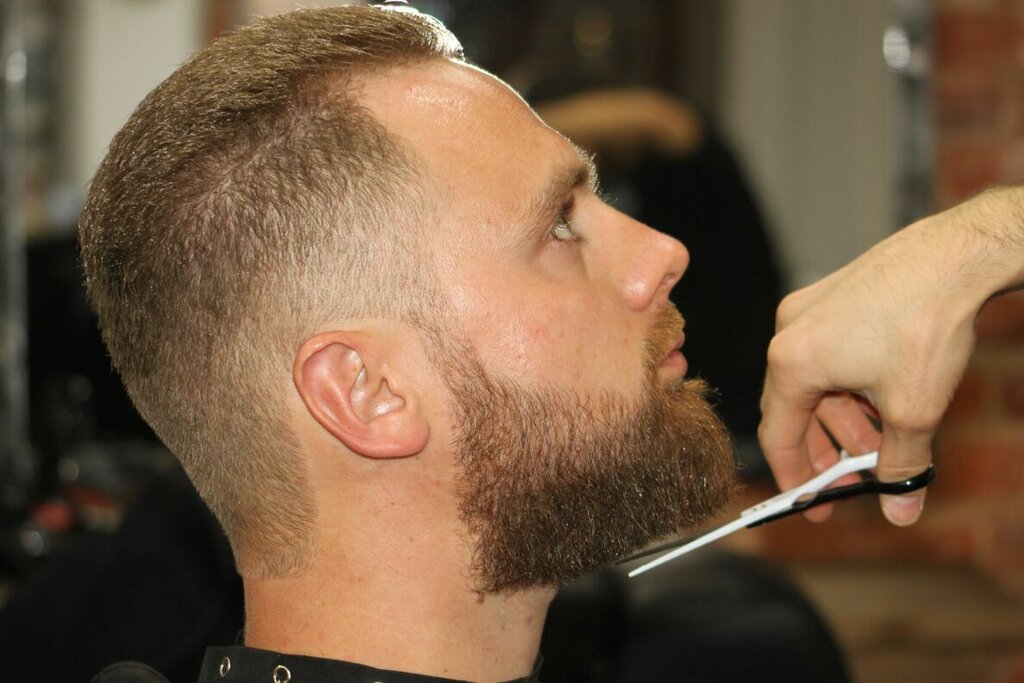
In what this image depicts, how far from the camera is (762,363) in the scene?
201 centimetres

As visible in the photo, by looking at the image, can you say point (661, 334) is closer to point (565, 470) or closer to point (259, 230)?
point (565, 470)

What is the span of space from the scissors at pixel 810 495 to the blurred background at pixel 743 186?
0.93 meters

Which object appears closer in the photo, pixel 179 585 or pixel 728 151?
pixel 179 585

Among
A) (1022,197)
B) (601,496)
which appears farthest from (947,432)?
(601,496)

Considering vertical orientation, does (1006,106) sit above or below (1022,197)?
below

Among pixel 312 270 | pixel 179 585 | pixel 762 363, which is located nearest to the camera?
pixel 312 270

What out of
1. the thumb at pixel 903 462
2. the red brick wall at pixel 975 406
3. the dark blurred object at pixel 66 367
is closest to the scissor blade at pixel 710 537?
the thumb at pixel 903 462

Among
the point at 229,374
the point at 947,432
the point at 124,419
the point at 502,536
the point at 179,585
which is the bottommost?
the point at 947,432

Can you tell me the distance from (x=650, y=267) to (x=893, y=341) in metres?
0.22

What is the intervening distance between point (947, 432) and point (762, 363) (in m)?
0.51

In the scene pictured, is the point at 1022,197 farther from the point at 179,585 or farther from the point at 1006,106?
the point at 1006,106

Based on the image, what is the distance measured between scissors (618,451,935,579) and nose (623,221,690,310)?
0.21 m

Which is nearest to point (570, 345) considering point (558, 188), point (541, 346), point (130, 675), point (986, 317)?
point (541, 346)

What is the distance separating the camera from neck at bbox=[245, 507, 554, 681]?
1.01 m
